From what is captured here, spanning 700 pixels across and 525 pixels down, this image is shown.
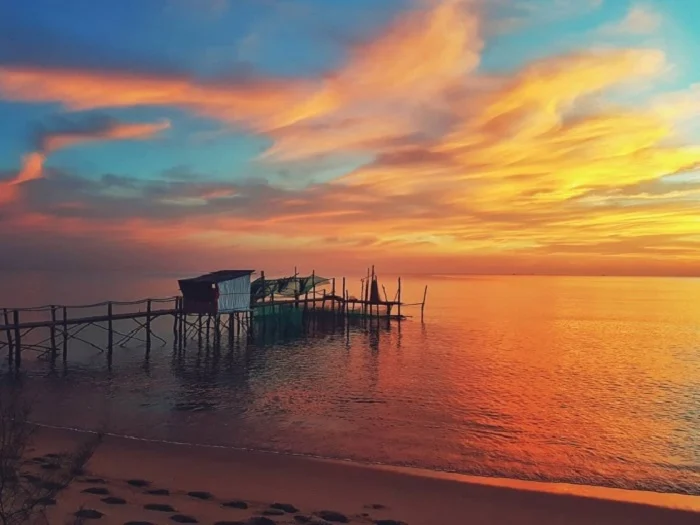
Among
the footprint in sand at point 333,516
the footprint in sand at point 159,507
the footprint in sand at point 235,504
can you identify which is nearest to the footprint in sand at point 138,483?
the footprint in sand at point 159,507

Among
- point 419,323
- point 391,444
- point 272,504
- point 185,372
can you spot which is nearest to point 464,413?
point 391,444

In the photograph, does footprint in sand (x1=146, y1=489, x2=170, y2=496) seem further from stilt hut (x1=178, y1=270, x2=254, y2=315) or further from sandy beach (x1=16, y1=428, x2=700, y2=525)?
stilt hut (x1=178, y1=270, x2=254, y2=315)

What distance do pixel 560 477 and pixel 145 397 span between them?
14446 mm

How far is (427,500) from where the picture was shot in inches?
421

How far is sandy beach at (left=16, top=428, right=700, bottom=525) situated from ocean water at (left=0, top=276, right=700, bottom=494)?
121 centimetres

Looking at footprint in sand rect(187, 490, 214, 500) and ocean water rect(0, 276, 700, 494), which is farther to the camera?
ocean water rect(0, 276, 700, 494)

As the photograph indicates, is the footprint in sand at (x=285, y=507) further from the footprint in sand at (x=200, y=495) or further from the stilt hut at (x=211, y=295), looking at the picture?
the stilt hut at (x=211, y=295)

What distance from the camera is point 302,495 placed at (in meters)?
10.6

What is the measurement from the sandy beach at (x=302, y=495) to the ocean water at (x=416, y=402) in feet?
3.97

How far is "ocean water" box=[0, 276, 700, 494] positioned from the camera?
47.6ft

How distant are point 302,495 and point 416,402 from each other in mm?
10621

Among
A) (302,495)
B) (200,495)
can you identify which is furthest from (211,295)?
(200,495)

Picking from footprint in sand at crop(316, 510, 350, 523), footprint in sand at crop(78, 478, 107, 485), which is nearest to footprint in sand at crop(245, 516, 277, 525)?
footprint in sand at crop(316, 510, 350, 523)

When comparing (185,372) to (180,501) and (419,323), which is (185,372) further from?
(419,323)
